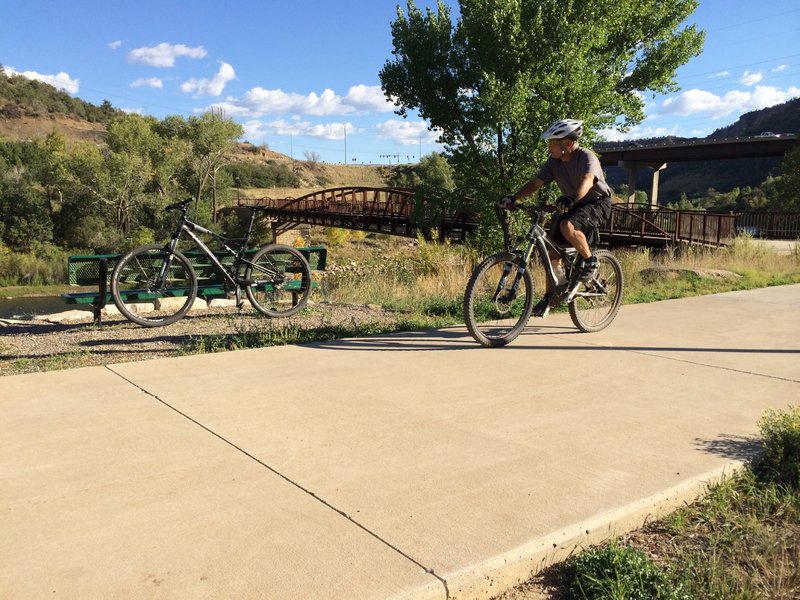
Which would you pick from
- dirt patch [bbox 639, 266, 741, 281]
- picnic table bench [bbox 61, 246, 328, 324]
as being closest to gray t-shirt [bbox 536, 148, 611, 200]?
picnic table bench [bbox 61, 246, 328, 324]

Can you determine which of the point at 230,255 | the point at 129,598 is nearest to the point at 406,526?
the point at 129,598

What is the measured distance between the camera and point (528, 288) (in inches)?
237

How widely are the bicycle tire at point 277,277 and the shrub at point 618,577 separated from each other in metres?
5.34

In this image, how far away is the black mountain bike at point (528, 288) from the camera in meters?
5.85

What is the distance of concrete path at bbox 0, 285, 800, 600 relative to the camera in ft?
7.39

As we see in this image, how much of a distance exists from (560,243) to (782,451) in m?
3.28

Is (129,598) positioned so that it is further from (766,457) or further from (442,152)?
(442,152)

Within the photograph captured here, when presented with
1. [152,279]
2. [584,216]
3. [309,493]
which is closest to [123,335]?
[152,279]

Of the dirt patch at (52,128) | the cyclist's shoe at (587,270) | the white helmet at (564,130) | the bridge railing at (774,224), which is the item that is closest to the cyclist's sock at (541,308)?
the cyclist's shoe at (587,270)

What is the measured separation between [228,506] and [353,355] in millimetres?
2836

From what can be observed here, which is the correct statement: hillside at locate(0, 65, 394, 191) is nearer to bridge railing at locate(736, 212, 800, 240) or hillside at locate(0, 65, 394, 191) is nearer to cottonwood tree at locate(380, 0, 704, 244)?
bridge railing at locate(736, 212, 800, 240)

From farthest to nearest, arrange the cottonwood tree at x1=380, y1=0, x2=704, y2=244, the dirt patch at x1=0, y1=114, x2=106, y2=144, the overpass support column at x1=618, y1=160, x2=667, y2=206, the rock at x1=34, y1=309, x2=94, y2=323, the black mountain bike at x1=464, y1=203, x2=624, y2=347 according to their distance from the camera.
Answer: the dirt patch at x1=0, y1=114, x2=106, y2=144 < the overpass support column at x1=618, y1=160, x2=667, y2=206 < the cottonwood tree at x1=380, y1=0, x2=704, y2=244 < the rock at x1=34, y1=309, x2=94, y2=323 < the black mountain bike at x1=464, y1=203, x2=624, y2=347

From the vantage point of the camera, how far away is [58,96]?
128 m

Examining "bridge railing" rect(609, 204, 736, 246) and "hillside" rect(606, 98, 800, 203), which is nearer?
"bridge railing" rect(609, 204, 736, 246)
